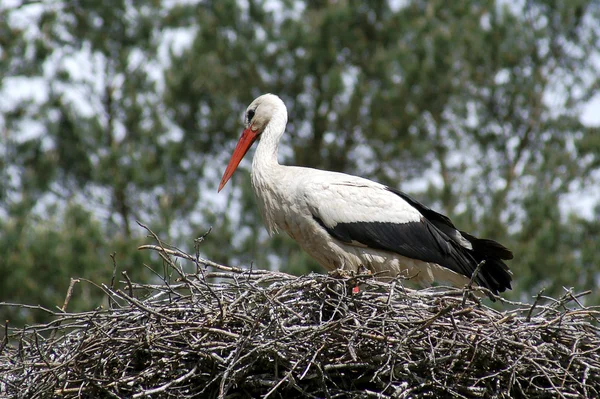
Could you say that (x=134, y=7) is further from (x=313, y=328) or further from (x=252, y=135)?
(x=313, y=328)

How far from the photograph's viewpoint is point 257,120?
229 inches

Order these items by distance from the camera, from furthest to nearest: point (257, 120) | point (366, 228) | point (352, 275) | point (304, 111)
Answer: point (304, 111) → point (257, 120) → point (366, 228) → point (352, 275)

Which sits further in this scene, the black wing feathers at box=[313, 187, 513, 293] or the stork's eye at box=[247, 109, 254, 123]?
the stork's eye at box=[247, 109, 254, 123]

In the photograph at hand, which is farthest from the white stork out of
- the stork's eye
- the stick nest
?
the stick nest

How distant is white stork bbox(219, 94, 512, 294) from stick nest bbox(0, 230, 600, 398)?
1061 millimetres

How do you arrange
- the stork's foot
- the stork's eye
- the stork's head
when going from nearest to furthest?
the stork's foot
the stork's head
the stork's eye

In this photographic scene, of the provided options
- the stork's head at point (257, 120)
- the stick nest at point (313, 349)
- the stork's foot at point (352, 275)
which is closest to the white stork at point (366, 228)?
the stork's head at point (257, 120)

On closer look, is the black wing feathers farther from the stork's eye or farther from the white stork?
the stork's eye

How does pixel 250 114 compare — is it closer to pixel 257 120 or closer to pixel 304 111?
pixel 257 120

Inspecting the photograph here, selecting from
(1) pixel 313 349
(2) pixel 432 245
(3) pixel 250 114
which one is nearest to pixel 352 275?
(1) pixel 313 349

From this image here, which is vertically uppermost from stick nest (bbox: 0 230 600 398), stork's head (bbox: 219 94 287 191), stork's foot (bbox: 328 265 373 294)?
stork's head (bbox: 219 94 287 191)

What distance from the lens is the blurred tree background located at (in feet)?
35.6

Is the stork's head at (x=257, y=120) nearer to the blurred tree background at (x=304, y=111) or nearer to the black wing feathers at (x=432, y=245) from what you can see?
the black wing feathers at (x=432, y=245)

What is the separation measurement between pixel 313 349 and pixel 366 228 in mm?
1491
